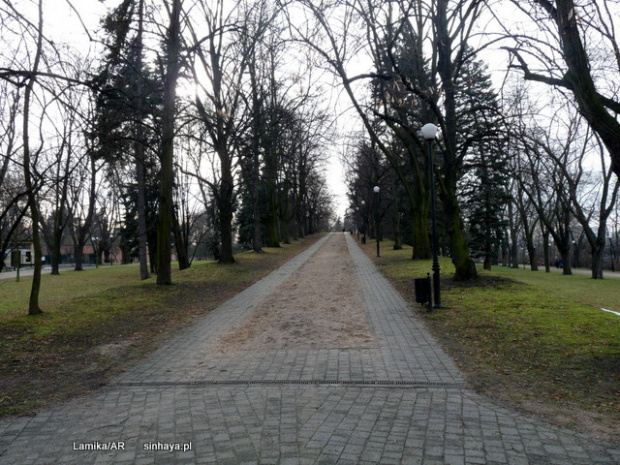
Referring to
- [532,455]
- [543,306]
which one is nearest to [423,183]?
[543,306]

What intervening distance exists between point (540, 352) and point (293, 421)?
422 cm

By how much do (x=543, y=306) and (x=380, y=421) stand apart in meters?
7.17

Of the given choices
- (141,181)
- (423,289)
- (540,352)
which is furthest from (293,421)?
(141,181)

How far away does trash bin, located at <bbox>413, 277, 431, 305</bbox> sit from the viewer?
10547 millimetres

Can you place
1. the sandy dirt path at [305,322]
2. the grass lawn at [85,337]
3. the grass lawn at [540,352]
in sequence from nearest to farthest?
the grass lawn at [540,352], the grass lawn at [85,337], the sandy dirt path at [305,322]

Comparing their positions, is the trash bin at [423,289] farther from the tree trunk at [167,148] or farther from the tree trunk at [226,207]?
the tree trunk at [226,207]

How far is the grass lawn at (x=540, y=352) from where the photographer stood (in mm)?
4863

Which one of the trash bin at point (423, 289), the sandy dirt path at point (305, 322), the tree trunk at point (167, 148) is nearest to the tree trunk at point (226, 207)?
the tree trunk at point (167, 148)

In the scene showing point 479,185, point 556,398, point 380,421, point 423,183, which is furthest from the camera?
point 479,185

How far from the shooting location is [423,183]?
24.0 m

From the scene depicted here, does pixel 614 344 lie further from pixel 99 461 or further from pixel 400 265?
pixel 400 265

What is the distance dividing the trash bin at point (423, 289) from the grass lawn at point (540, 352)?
0.30m

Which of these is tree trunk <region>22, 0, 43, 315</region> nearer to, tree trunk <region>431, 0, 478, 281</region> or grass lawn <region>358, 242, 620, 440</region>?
grass lawn <region>358, 242, 620, 440</region>

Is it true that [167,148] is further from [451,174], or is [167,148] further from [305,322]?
[451,174]
